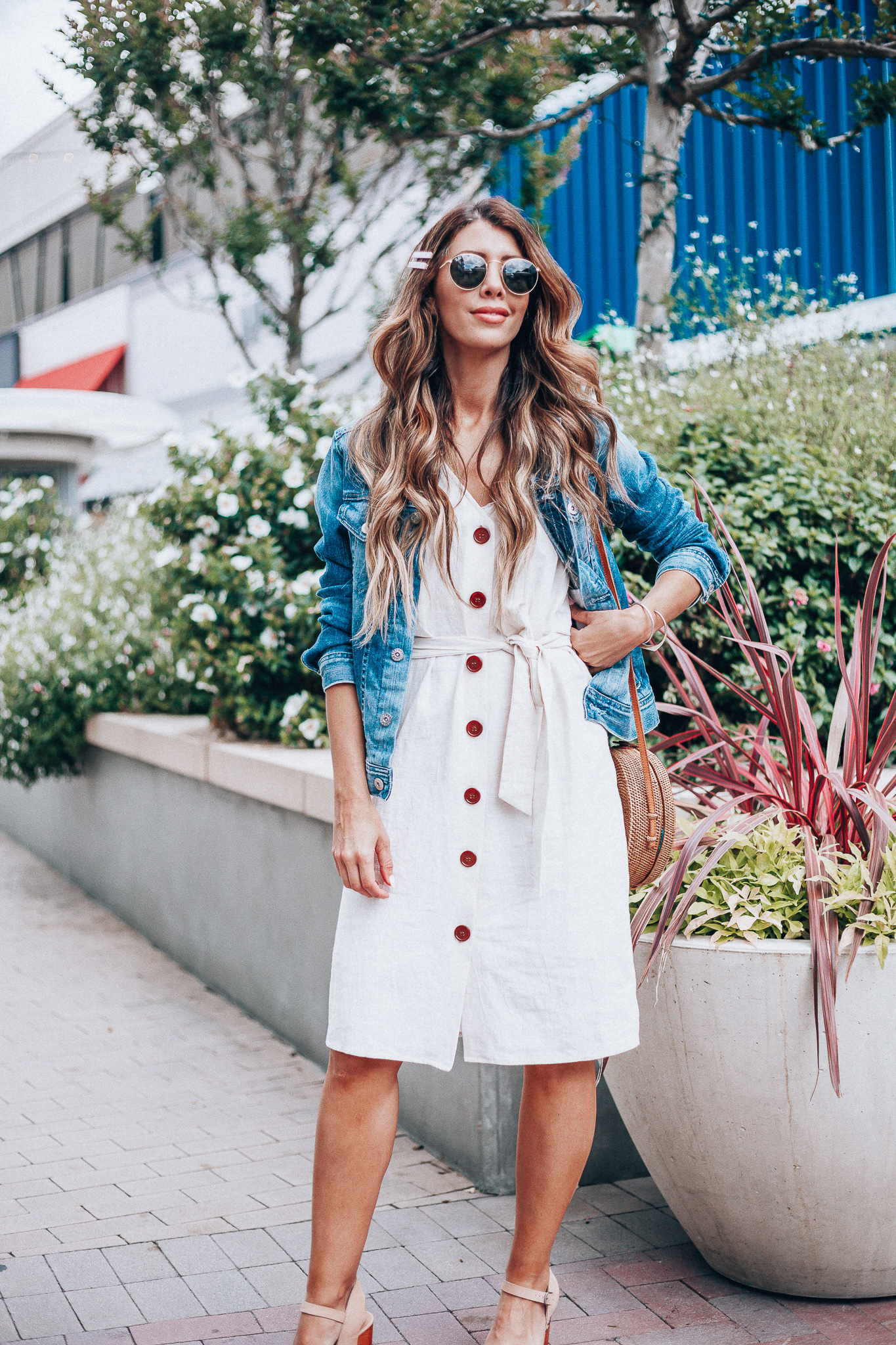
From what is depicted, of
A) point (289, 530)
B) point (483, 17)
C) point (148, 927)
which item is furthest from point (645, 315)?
point (148, 927)

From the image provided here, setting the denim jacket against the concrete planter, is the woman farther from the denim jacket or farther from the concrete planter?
the concrete planter

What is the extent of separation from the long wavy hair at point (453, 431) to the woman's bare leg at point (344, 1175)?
0.75 m

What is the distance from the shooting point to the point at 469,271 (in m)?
2.23

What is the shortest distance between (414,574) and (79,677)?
4725 millimetres

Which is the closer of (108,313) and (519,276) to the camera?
(519,276)

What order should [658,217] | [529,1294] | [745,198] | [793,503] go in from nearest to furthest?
[529,1294] < [793,503] < [658,217] < [745,198]

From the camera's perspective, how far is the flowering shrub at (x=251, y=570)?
500 centimetres

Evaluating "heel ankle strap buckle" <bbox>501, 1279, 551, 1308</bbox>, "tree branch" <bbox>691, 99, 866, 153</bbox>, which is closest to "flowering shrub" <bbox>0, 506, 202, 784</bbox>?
"tree branch" <bbox>691, 99, 866, 153</bbox>

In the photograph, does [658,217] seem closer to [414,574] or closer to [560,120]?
[560,120]

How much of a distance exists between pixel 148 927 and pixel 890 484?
12.1 ft

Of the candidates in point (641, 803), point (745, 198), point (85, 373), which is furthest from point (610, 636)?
point (85, 373)

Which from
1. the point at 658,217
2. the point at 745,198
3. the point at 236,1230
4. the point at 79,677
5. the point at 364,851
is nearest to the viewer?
the point at 364,851

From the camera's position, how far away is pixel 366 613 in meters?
2.22

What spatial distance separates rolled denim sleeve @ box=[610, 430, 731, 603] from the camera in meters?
2.43
